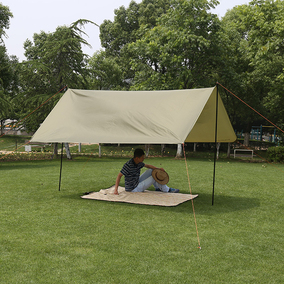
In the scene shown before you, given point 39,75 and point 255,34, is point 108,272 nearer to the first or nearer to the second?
point 39,75

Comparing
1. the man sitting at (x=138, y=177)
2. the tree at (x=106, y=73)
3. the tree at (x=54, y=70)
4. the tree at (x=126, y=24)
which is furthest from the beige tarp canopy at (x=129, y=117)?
the tree at (x=126, y=24)

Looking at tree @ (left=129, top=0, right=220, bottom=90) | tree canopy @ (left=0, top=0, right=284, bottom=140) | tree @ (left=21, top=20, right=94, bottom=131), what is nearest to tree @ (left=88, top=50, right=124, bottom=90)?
tree canopy @ (left=0, top=0, right=284, bottom=140)

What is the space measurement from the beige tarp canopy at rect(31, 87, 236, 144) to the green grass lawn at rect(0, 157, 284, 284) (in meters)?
1.39

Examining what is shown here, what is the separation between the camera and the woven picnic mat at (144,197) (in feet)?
24.1

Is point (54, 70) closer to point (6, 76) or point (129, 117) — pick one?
point (6, 76)

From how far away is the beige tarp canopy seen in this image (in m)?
6.61

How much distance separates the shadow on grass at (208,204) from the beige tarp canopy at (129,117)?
141 centimetres

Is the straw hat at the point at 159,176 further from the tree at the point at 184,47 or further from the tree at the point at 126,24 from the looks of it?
the tree at the point at 126,24

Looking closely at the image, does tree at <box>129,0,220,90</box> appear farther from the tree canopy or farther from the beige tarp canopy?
the beige tarp canopy

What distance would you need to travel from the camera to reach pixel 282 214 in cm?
686

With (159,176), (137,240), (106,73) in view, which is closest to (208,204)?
(159,176)

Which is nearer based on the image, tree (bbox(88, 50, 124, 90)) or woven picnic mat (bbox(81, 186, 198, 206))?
woven picnic mat (bbox(81, 186, 198, 206))

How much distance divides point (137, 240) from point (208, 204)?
2.93 m

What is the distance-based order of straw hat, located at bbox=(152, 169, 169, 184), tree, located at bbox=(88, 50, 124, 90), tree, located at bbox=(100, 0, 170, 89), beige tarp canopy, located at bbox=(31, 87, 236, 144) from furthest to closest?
tree, located at bbox=(100, 0, 170, 89) → tree, located at bbox=(88, 50, 124, 90) → straw hat, located at bbox=(152, 169, 169, 184) → beige tarp canopy, located at bbox=(31, 87, 236, 144)
